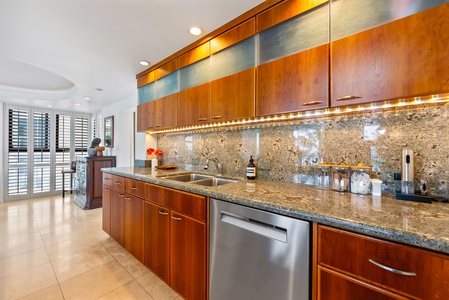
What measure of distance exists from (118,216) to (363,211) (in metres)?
2.59

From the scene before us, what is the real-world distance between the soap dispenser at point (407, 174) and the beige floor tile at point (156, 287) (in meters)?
1.93

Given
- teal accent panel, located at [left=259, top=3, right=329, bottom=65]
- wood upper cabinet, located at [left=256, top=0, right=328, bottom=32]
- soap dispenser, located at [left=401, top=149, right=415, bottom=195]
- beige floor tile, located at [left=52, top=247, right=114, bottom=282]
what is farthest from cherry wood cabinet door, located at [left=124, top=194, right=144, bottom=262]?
soap dispenser, located at [left=401, top=149, right=415, bottom=195]

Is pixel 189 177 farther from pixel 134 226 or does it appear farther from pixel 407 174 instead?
pixel 407 174

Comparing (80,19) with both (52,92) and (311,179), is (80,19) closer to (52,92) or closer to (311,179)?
(311,179)

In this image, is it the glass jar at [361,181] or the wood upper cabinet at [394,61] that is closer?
the wood upper cabinet at [394,61]

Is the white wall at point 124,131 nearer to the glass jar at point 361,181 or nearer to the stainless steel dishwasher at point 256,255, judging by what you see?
the stainless steel dishwasher at point 256,255

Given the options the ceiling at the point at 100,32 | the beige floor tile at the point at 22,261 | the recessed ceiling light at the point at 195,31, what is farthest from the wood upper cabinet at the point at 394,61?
the beige floor tile at the point at 22,261

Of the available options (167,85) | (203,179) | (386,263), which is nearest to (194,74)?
(167,85)

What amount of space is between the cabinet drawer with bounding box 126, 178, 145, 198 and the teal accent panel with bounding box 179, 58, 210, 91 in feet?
3.97

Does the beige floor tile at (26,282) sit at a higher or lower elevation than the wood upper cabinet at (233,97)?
lower

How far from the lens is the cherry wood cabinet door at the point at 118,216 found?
2.36 metres

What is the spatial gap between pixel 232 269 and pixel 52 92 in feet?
17.4

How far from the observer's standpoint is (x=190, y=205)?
1504 mm

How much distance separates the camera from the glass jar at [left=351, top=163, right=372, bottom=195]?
129cm
